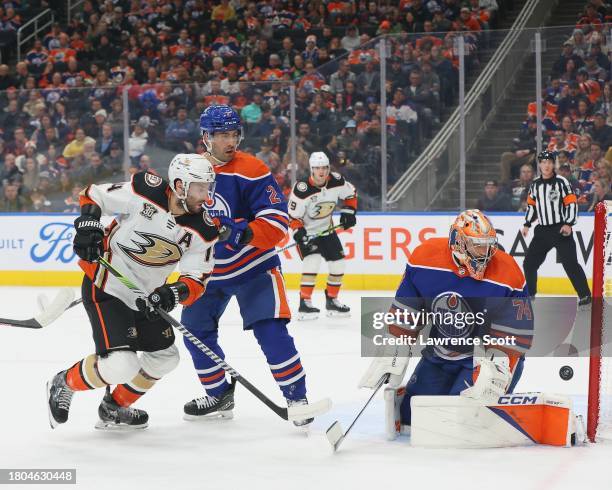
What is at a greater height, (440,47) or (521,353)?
(440,47)

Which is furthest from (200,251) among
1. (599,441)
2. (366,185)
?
(366,185)

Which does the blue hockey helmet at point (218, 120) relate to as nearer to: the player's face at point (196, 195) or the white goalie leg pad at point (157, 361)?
the player's face at point (196, 195)

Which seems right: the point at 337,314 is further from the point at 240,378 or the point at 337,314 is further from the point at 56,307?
the point at 240,378

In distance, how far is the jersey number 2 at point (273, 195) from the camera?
4.41 meters

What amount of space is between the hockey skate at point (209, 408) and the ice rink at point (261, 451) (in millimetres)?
45

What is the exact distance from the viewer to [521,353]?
4.00 metres

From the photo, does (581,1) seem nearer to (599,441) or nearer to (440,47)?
(440,47)

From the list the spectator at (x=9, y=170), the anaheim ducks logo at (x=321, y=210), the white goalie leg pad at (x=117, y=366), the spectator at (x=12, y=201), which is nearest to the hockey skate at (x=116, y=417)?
the white goalie leg pad at (x=117, y=366)

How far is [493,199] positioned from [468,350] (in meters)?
5.43

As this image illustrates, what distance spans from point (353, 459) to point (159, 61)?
1008 centimetres

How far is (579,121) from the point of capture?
912 cm

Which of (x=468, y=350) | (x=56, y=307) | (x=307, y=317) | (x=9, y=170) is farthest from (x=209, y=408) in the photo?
(x=9, y=170)

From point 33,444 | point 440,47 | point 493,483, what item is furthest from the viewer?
point 440,47

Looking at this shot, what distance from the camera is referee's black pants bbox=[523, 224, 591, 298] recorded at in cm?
784
